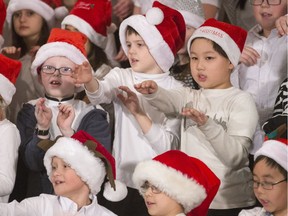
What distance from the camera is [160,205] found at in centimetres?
287

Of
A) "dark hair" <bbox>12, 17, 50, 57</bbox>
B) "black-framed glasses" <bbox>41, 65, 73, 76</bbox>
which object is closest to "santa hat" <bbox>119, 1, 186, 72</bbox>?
"black-framed glasses" <bbox>41, 65, 73, 76</bbox>

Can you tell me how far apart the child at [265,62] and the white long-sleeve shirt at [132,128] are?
33 cm

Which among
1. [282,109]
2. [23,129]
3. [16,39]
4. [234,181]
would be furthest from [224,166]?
[16,39]

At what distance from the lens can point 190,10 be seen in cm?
372

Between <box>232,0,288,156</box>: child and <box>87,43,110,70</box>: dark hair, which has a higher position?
<box>232,0,288,156</box>: child

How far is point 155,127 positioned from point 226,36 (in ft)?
1.51

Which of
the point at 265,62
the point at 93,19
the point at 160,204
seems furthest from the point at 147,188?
the point at 93,19

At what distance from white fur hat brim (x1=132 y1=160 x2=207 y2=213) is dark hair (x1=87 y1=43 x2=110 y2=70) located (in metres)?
0.99

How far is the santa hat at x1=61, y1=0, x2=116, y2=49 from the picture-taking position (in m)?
3.87

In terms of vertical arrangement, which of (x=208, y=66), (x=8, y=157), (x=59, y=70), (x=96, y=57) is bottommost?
(x=8, y=157)

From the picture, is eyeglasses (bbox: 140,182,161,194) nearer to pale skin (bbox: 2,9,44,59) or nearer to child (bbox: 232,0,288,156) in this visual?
child (bbox: 232,0,288,156)

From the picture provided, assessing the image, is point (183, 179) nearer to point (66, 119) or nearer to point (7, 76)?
point (66, 119)

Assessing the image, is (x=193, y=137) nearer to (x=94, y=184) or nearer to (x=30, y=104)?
(x=94, y=184)

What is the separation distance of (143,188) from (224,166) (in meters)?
0.34
